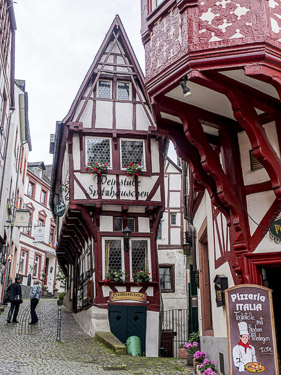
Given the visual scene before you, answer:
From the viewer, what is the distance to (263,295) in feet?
21.6

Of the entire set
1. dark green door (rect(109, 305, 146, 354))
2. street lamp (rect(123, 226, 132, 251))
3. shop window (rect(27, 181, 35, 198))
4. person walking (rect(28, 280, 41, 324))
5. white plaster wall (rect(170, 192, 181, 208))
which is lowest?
dark green door (rect(109, 305, 146, 354))

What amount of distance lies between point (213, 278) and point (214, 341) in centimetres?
126

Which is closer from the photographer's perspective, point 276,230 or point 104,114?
point 276,230

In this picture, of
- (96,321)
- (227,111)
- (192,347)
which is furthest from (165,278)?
(227,111)

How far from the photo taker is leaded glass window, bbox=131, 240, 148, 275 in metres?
15.6

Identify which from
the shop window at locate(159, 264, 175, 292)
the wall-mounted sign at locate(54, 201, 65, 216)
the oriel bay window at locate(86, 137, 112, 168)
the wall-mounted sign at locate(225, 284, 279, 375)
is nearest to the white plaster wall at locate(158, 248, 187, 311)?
the shop window at locate(159, 264, 175, 292)

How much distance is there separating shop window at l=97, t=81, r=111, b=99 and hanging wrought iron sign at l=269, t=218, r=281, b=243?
10764mm

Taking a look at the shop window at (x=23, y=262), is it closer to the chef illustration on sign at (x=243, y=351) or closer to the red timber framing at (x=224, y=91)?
the red timber framing at (x=224, y=91)

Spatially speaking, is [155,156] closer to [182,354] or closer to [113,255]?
[113,255]

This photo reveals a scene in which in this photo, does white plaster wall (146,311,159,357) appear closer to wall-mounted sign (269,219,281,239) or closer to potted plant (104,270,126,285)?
potted plant (104,270,126,285)

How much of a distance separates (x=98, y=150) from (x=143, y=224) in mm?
3125

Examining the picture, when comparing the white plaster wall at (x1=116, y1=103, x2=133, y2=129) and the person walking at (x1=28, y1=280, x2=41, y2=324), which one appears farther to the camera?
the white plaster wall at (x1=116, y1=103, x2=133, y2=129)

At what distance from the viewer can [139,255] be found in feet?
51.8

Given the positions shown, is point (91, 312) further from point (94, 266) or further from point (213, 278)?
point (213, 278)
